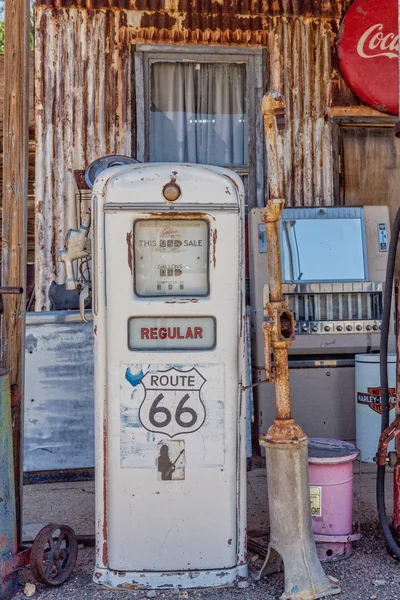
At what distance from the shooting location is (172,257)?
3.41 metres

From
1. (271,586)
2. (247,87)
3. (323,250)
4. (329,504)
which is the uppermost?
(247,87)

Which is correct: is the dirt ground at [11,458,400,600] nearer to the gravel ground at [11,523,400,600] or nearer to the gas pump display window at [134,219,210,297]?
the gravel ground at [11,523,400,600]

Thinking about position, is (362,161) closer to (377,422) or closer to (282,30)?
(282,30)

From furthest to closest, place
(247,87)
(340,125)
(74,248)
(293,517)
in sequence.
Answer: (340,125) → (247,87) → (74,248) → (293,517)

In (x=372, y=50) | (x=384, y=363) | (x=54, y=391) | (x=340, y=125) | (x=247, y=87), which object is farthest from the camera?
(x=340, y=125)

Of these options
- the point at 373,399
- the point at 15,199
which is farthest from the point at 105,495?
the point at 373,399

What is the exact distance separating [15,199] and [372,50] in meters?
4.03

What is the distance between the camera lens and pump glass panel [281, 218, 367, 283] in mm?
5543

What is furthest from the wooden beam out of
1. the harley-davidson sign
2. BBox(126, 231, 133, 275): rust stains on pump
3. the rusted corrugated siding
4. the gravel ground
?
the harley-davidson sign

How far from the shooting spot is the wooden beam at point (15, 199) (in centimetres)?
362

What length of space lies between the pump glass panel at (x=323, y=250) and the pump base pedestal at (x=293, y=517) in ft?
7.72

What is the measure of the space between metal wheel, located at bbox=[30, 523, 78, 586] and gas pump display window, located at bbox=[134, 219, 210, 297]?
123 centimetres

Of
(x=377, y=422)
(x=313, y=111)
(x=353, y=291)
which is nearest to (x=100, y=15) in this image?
(x=313, y=111)

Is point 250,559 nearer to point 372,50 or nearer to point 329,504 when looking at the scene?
point 329,504
